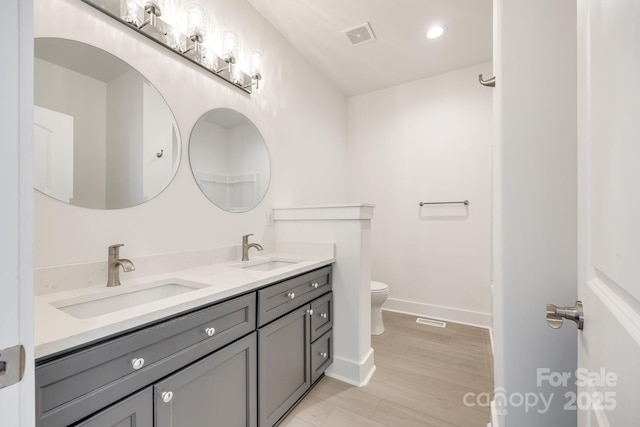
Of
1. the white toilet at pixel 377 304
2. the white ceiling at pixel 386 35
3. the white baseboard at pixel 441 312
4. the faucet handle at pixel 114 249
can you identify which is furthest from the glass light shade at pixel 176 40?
the white baseboard at pixel 441 312

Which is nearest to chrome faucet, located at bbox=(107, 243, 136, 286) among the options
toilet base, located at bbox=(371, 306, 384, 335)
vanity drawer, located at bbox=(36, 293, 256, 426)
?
vanity drawer, located at bbox=(36, 293, 256, 426)

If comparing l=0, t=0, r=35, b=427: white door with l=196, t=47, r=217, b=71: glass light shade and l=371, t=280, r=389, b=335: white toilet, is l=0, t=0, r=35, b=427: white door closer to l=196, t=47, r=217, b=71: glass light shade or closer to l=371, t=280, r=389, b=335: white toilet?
l=196, t=47, r=217, b=71: glass light shade

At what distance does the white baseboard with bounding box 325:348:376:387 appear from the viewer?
1.80m

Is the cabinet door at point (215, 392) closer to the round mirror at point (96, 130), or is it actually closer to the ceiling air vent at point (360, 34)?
the round mirror at point (96, 130)

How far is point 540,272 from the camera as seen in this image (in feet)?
3.19

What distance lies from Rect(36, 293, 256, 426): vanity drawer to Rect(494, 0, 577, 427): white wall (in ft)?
3.84

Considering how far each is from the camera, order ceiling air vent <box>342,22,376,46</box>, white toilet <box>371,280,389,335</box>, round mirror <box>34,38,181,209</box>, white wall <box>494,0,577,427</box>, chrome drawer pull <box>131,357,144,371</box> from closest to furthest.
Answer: chrome drawer pull <box>131,357,144,371</box>, white wall <box>494,0,577,427</box>, round mirror <box>34,38,181,209</box>, ceiling air vent <box>342,22,376,46</box>, white toilet <box>371,280,389,335</box>

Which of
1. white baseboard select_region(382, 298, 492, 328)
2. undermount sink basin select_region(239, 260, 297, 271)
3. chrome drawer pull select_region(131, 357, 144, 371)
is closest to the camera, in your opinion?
chrome drawer pull select_region(131, 357, 144, 371)

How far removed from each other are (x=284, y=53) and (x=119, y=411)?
2656mm

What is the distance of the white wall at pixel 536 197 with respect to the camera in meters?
0.94

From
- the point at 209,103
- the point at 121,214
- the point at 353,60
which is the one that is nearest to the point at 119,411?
the point at 121,214

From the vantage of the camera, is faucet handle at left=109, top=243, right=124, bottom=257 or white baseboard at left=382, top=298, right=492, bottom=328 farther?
white baseboard at left=382, top=298, right=492, bottom=328

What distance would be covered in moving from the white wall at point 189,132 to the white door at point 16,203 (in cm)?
87

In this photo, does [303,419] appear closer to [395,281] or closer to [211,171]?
[211,171]
